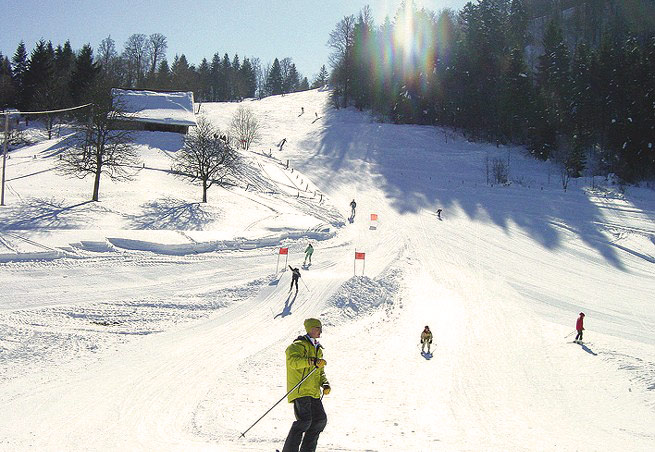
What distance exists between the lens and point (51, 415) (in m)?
9.43

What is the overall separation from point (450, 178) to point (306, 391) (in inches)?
1804

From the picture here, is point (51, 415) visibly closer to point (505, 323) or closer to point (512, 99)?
point (505, 323)

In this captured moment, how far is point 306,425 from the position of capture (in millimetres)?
6223

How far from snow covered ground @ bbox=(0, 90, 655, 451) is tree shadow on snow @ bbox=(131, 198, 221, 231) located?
0.70ft

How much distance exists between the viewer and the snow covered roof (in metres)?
51.1

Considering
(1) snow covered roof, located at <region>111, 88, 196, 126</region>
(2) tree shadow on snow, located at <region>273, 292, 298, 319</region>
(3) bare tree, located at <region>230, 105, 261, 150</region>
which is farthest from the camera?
(3) bare tree, located at <region>230, 105, 261, 150</region>

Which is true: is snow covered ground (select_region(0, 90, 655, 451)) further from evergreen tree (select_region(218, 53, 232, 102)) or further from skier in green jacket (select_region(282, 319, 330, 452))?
evergreen tree (select_region(218, 53, 232, 102))

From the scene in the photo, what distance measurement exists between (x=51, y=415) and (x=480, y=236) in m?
29.5

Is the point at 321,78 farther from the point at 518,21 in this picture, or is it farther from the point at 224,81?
the point at 518,21

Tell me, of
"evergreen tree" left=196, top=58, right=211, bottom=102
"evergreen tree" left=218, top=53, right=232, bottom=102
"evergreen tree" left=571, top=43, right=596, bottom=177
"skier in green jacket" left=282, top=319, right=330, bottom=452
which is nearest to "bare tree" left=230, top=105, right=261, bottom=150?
"evergreen tree" left=571, top=43, right=596, bottom=177

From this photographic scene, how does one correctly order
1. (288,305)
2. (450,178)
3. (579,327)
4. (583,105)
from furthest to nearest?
1. (583,105)
2. (450,178)
3. (288,305)
4. (579,327)

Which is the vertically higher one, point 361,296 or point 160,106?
point 160,106

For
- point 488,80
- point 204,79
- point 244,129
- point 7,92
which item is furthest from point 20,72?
point 488,80

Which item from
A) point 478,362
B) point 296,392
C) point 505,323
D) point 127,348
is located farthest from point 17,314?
point 505,323
